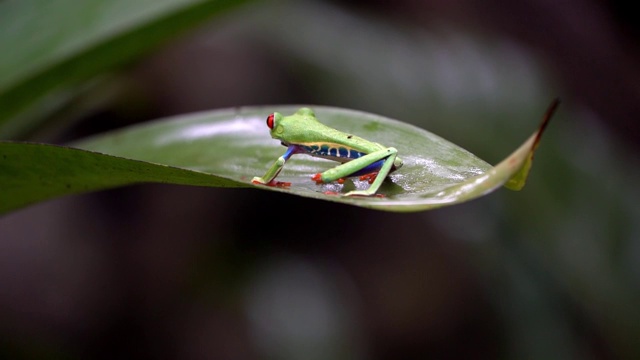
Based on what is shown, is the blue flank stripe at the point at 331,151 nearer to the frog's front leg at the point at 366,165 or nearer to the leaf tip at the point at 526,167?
the frog's front leg at the point at 366,165

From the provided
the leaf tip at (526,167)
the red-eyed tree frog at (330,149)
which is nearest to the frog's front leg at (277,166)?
the red-eyed tree frog at (330,149)

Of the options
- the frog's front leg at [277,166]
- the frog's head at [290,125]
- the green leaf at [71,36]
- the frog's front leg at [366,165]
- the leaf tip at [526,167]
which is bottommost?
the leaf tip at [526,167]

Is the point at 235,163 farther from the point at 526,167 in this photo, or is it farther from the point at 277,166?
the point at 526,167

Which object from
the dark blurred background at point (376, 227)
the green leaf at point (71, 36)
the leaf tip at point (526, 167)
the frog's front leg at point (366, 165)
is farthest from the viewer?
the dark blurred background at point (376, 227)

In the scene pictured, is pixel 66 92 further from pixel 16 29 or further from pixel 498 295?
pixel 498 295

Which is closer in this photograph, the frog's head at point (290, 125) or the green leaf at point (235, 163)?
the green leaf at point (235, 163)

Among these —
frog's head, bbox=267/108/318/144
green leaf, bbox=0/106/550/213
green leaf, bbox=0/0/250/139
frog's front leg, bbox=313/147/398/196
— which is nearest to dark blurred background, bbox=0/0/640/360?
green leaf, bbox=0/0/250/139

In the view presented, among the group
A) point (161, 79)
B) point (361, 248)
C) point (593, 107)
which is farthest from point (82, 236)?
point (593, 107)
